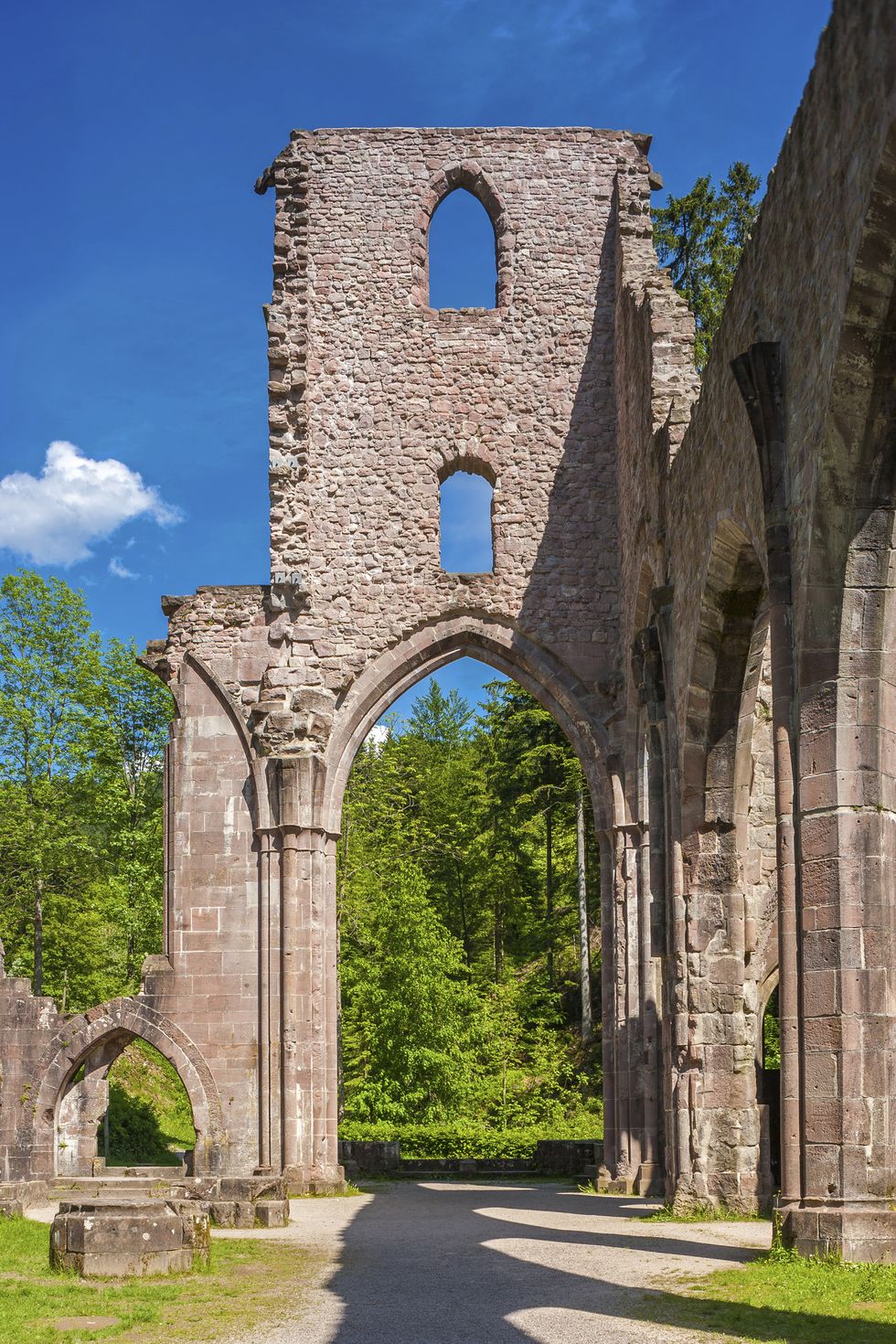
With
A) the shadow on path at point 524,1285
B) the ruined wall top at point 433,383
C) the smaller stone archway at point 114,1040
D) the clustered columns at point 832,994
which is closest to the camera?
the shadow on path at point 524,1285

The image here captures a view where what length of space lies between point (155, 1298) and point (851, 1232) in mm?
3486

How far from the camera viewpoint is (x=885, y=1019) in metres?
8.48

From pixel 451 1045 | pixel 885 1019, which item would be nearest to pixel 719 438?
pixel 885 1019

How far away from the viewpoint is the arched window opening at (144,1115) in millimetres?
24547

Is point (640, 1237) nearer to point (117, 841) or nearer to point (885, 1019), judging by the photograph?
point (885, 1019)

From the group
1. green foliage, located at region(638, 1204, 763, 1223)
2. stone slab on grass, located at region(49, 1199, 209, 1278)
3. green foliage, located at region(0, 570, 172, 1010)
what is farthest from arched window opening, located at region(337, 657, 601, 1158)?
stone slab on grass, located at region(49, 1199, 209, 1278)

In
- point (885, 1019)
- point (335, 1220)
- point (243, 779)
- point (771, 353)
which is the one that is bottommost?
point (335, 1220)

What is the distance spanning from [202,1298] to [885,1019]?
12.3 feet

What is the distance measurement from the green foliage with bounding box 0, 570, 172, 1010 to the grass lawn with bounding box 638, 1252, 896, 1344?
21.4m

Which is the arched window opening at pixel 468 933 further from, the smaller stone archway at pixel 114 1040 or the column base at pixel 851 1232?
the column base at pixel 851 1232

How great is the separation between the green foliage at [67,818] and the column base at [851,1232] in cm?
2142

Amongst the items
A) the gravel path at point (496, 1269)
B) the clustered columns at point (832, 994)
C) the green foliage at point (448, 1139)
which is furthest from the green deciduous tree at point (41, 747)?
the clustered columns at point (832, 994)

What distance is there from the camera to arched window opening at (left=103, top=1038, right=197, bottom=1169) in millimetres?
24547

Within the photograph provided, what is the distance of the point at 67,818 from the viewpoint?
29359mm
